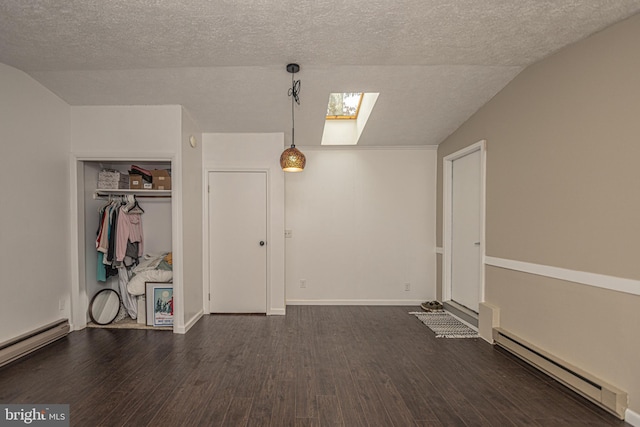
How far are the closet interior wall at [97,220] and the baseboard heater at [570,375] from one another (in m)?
4.33

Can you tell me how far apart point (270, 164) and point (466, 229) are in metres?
2.79

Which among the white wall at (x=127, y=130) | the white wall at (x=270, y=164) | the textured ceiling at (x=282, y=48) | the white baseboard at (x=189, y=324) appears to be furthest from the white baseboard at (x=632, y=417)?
the white wall at (x=127, y=130)

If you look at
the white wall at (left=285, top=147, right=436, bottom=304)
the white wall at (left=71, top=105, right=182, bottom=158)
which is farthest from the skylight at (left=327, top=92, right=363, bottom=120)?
the white wall at (left=71, top=105, right=182, bottom=158)

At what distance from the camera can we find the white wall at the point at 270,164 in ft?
14.5

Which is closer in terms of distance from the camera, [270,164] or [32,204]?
[32,204]

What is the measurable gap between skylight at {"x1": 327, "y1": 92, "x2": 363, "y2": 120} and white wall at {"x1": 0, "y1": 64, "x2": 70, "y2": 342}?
130 inches

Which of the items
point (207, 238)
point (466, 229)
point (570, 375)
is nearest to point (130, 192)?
point (207, 238)

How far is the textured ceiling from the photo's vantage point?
2225mm

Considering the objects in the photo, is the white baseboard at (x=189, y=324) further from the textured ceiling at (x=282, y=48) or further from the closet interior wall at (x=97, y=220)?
the textured ceiling at (x=282, y=48)

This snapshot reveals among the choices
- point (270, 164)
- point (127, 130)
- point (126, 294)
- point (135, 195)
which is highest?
point (127, 130)

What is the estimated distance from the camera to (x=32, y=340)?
124 inches

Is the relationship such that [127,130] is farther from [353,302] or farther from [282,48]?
[353,302]

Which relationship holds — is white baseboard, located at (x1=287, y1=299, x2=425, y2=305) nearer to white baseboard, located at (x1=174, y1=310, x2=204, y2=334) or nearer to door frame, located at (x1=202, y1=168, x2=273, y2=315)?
door frame, located at (x1=202, y1=168, x2=273, y2=315)

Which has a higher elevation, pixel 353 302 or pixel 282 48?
pixel 282 48
